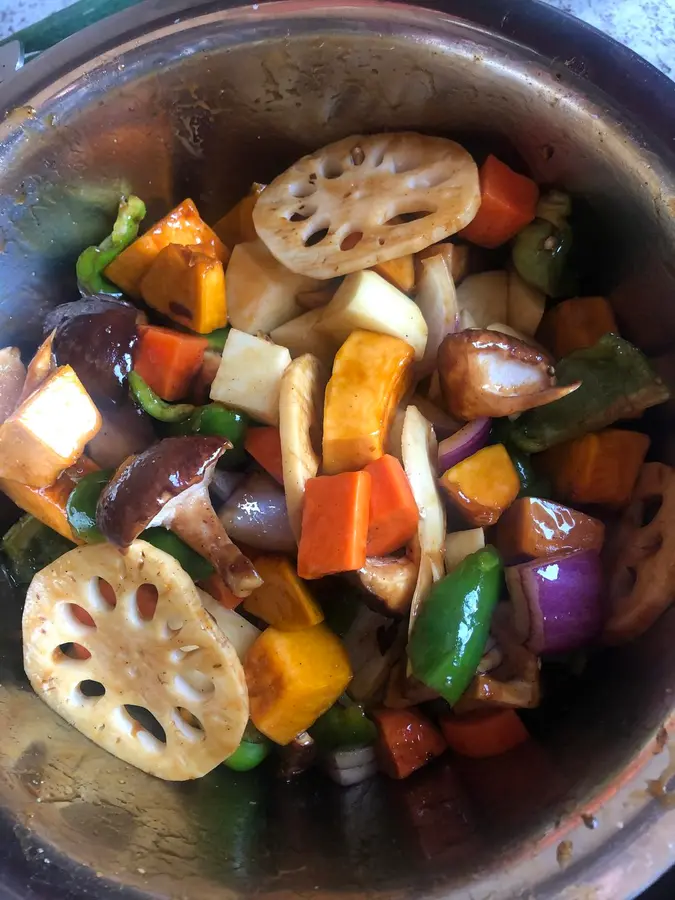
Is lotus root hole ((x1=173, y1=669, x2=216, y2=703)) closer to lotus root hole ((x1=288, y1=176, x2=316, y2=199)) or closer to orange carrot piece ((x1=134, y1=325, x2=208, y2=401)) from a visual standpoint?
orange carrot piece ((x1=134, y1=325, x2=208, y2=401))

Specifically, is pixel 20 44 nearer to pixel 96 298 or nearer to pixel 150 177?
pixel 150 177

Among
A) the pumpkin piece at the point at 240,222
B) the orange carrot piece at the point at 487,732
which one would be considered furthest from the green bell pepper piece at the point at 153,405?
the orange carrot piece at the point at 487,732

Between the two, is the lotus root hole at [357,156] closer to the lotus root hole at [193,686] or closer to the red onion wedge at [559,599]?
the red onion wedge at [559,599]

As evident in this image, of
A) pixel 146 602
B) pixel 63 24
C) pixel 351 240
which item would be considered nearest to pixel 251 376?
pixel 351 240

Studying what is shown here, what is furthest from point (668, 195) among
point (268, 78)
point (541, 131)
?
point (268, 78)

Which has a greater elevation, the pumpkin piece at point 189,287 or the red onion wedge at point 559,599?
the pumpkin piece at point 189,287

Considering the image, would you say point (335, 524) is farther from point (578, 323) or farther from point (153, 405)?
point (578, 323)
